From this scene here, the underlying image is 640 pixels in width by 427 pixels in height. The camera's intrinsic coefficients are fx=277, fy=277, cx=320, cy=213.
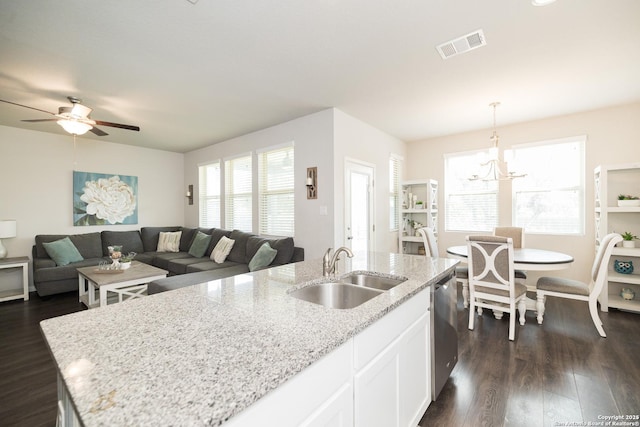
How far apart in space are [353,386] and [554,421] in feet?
5.32

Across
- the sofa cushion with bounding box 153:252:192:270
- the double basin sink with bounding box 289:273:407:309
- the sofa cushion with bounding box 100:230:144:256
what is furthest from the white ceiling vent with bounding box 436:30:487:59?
the sofa cushion with bounding box 100:230:144:256

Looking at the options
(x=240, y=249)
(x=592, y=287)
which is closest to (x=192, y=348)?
(x=240, y=249)

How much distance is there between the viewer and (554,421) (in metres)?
1.71

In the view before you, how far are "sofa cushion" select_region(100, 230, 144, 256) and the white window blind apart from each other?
177cm

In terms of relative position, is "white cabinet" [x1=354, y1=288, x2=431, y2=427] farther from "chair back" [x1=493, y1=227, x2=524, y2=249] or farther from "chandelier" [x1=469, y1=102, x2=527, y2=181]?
"chair back" [x1=493, y1=227, x2=524, y2=249]

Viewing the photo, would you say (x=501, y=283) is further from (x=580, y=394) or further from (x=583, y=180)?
(x=583, y=180)

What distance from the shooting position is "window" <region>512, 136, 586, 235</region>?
4105 mm

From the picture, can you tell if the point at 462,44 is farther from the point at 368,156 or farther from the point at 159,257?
the point at 159,257

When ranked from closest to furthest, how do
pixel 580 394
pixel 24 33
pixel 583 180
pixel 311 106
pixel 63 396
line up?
pixel 63 396 < pixel 580 394 < pixel 24 33 < pixel 311 106 < pixel 583 180

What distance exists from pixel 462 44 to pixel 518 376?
2736 mm

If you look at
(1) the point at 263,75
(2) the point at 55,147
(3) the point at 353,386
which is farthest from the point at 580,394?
(2) the point at 55,147

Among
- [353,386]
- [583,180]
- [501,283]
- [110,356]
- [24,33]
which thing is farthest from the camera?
[583,180]

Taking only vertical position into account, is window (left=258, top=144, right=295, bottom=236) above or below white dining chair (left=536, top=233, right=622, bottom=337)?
above

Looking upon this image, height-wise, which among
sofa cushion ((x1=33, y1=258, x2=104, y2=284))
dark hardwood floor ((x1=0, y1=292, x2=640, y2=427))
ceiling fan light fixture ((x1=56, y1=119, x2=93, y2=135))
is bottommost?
dark hardwood floor ((x1=0, y1=292, x2=640, y2=427))
